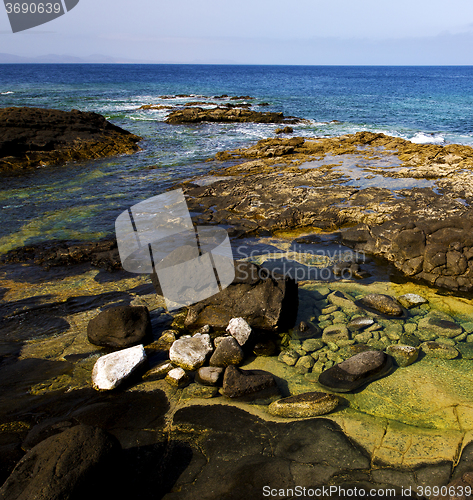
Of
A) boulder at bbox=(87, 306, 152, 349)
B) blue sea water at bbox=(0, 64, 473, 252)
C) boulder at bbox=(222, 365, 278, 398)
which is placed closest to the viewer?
boulder at bbox=(222, 365, 278, 398)

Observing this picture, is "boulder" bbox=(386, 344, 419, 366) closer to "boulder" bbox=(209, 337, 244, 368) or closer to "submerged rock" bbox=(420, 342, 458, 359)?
→ "submerged rock" bbox=(420, 342, 458, 359)

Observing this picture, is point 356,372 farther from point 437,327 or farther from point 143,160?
point 143,160

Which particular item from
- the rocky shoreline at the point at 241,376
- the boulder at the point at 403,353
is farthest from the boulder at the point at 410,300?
the boulder at the point at 403,353

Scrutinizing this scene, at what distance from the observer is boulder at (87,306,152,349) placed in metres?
5.82

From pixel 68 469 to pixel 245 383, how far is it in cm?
225

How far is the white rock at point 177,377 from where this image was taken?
4957 millimetres

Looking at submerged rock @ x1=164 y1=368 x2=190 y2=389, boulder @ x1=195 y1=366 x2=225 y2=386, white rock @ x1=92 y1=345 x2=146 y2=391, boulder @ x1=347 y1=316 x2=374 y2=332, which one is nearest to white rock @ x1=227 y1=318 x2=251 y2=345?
boulder @ x1=195 y1=366 x2=225 y2=386

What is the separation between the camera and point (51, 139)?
20156mm

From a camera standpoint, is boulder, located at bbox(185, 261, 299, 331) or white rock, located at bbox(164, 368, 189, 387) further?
boulder, located at bbox(185, 261, 299, 331)

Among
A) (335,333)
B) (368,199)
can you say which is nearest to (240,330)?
(335,333)

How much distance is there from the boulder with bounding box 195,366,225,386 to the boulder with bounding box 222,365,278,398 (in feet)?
0.39

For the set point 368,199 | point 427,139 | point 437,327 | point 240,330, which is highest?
point 240,330

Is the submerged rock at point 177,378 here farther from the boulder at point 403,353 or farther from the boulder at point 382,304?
the boulder at point 382,304

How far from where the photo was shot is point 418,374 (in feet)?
16.5
